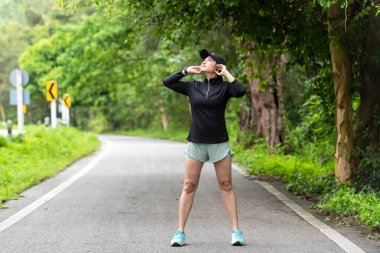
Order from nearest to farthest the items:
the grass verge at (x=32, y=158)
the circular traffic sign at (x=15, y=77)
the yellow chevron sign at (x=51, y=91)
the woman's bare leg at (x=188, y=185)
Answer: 1. the woman's bare leg at (x=188, y=185)
2. the grass verge at (x=32, y=158)
3. the circular traffic sign at (x=15, y=77)
4. the yellow chevron sign at (x=51, y=91)

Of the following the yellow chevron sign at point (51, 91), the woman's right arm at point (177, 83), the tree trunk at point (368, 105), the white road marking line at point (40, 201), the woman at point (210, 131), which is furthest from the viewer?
the yellow chevron sign at point (51, 91)

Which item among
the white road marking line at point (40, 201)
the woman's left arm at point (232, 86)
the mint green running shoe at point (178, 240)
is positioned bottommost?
the white road marking line at point (40, 201)

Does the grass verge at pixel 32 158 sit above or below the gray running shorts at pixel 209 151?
below

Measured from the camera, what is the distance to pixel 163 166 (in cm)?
1794

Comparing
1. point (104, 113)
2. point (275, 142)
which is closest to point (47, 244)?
point (275, 142)

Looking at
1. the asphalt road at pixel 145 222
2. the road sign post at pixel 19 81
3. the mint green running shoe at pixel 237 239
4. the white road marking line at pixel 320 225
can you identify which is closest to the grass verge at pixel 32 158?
the asphalt road at pixel 145 222

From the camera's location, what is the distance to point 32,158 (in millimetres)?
17562

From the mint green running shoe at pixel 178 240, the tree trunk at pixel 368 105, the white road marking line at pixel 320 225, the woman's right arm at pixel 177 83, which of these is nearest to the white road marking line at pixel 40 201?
the mint green running shoe at pixel 178 240

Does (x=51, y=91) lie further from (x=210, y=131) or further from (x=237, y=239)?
(x=237, y=239)

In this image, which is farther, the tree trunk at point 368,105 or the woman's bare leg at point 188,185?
the tree trunk at point 368,105

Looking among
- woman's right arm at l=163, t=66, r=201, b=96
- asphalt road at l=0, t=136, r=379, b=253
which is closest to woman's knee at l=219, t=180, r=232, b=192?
asphalt road at l=0, t=136, r=379, b=253

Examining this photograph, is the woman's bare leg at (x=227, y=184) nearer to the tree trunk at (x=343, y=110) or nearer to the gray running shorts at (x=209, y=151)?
the gray running shorts at (x=209, y=151)

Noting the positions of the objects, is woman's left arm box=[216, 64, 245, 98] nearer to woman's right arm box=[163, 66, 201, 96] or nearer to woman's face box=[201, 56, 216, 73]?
woman's face box=[201, 56, 216, 73]

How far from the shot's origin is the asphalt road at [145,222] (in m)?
7.02
